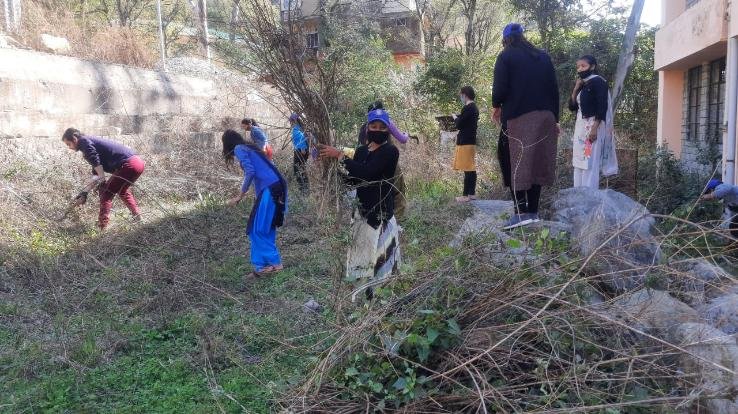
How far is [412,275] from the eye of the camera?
3.75 meters

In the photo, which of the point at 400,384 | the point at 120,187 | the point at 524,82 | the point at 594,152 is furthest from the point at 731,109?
the point at 120,187

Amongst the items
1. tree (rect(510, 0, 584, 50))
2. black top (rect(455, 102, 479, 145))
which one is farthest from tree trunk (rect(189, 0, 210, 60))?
tree (rect(510, 0, 584, 50))

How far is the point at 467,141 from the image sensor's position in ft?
26.2

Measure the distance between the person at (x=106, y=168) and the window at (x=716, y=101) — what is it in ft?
26.7

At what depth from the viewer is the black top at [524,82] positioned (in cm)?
551

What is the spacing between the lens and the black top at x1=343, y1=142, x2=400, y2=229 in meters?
4.56

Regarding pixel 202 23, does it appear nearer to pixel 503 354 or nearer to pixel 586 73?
pixel 586 73

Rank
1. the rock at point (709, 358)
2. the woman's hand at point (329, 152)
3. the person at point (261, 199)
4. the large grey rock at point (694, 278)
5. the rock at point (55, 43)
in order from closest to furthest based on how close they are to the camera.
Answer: the rock at point (709, 358), the large grey rock at point (694, 278), the woman's hand at point (329, 152), the person at point (261, 199), the rock at point (55, 43)

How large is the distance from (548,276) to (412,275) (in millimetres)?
724

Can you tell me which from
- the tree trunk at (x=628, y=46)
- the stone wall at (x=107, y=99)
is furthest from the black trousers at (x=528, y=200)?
the tree trunk at (x=628, y=46)

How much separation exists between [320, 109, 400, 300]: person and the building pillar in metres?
4.99

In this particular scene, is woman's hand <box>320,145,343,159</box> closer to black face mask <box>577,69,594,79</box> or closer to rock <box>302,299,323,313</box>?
rock <box>302,299,323,313</box>

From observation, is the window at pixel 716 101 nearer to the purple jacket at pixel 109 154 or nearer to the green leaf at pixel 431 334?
the purple jacket at pixel 109 154

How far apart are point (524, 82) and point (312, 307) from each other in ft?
8.08
